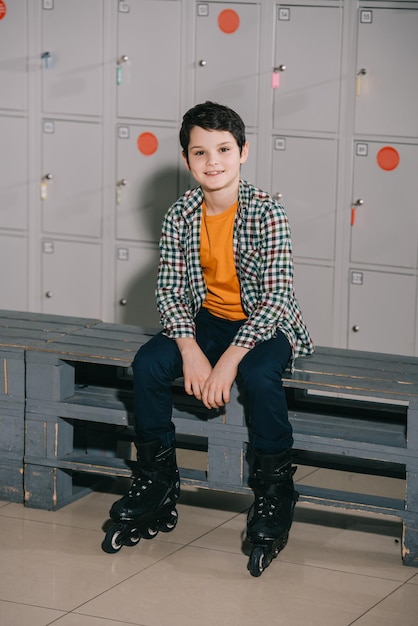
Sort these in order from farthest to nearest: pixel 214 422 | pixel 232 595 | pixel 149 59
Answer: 1. pixel 149 59
2. pixel 214 422
3. pixel 232 595

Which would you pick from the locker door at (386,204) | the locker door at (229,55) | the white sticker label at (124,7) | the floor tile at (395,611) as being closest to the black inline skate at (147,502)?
the floor tile at (395,611)

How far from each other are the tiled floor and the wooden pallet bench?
135 mm

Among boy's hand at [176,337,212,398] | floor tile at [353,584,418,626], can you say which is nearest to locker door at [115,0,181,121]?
boy's hand at [176,337,212,398]

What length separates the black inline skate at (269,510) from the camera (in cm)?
268

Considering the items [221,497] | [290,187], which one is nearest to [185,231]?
[221,497]

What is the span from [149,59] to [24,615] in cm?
250

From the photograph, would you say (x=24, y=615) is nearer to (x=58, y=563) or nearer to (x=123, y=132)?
(x=58, y=563)

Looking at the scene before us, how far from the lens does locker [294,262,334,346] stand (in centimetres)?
414

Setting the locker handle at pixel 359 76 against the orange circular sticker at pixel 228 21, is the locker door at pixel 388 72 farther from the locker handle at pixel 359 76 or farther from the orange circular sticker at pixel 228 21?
the orange circular sticker at pixel 228 21

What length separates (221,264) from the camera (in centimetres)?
296

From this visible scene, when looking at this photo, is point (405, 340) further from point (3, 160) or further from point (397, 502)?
point (3, 160)

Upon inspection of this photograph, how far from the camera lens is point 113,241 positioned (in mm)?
4414

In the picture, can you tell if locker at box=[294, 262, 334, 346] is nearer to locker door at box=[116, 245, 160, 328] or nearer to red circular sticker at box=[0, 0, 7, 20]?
locker door at box=[116, 245, 160, 328]

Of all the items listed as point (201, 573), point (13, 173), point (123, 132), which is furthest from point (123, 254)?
point (201, 573)
